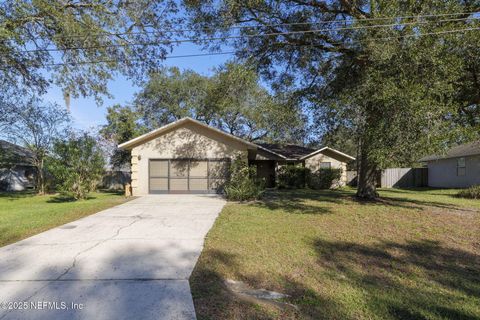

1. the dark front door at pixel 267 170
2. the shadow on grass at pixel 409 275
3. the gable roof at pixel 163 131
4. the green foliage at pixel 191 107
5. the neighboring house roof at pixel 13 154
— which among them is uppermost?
the green foliage at pixel 191 107

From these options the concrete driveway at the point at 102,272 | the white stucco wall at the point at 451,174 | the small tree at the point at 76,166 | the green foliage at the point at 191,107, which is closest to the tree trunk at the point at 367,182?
the concrete driveway at the point at 102,272

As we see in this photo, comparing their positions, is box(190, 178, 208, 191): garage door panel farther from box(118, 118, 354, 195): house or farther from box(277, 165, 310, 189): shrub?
box(277, 165, 310, 189): shrub

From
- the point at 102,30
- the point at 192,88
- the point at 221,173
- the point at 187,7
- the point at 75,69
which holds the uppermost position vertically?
the point at 192,88

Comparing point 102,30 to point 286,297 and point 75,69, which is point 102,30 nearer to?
point 75,69

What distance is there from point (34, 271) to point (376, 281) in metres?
5.15

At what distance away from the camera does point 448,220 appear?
8.73 m

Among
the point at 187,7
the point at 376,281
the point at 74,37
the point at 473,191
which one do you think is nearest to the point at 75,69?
the point at 74,37

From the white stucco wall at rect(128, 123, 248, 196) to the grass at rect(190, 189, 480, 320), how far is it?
811cm

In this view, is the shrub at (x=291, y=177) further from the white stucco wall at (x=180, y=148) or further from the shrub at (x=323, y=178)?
the white stucco wall at (x=180, y=148)

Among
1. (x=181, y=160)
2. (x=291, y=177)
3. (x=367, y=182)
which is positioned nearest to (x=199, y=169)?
(x=181, y=160)

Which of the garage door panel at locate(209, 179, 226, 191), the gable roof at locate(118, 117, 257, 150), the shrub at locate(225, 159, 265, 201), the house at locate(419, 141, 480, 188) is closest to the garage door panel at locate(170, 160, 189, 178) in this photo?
the garage door panel at locate(209, 179, 226, 191)

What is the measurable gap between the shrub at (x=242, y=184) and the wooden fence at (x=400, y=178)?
1339 cm

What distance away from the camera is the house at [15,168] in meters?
22.3

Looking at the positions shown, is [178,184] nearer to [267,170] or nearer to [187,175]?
[187,175]
